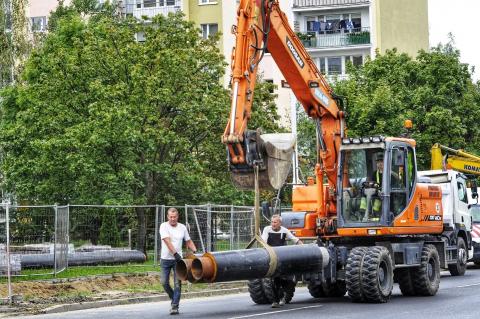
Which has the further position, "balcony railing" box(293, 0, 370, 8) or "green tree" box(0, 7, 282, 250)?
"balcony railing" box(293, 0, 370, 8)

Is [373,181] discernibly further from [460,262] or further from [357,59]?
[357,59]

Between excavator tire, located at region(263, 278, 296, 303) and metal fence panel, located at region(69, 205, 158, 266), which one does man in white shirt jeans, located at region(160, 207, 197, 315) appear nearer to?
excavator tire, located at region(263, 278, 296, 303)

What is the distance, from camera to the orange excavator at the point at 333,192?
792 inches

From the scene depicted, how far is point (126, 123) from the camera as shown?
3784 cm

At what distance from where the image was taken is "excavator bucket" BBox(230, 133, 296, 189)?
20.0 meters

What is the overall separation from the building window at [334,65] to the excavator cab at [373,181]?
46902mm

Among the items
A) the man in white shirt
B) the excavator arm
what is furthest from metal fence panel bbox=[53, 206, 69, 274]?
the man in white shirt

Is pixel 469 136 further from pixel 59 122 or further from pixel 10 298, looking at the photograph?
pixel 10 298

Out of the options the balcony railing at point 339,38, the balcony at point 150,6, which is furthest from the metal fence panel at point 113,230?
the balcony at point 150,6

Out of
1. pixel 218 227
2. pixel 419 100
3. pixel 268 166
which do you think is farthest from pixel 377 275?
pixel 419 100

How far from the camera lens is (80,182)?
1495 inches

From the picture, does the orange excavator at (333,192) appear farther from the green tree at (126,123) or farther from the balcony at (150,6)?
the balcony at (150,6)

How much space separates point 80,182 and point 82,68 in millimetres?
4800

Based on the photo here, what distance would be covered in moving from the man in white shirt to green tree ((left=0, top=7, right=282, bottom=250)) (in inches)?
637
